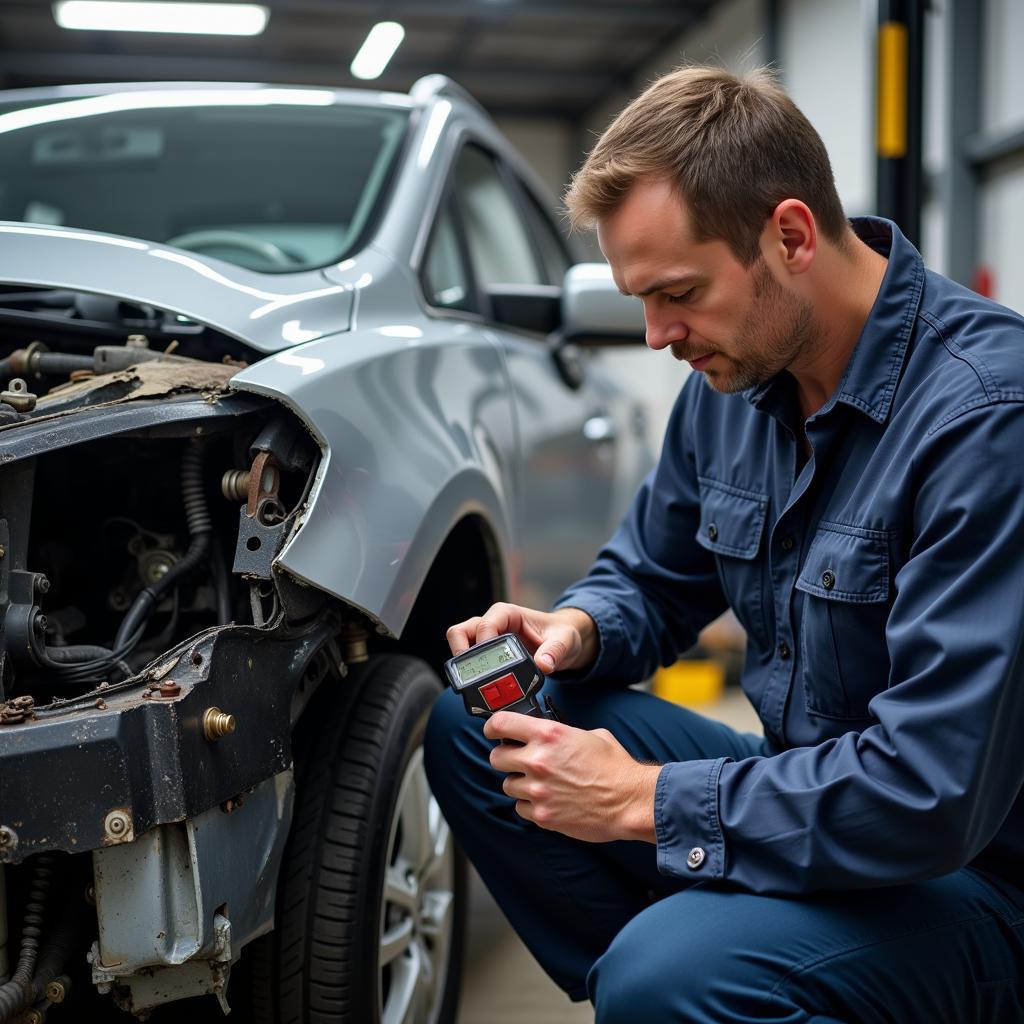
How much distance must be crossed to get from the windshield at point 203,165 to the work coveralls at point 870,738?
1.14 m

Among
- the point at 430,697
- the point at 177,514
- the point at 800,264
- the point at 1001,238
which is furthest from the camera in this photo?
the point at 1001,238

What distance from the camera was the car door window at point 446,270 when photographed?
2174 mm

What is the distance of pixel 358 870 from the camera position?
153cm

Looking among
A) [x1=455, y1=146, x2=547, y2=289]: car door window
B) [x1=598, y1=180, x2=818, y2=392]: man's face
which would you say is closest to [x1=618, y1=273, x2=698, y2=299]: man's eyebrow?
[x1=598, y1=180, x2=818, y2=392]: man's face

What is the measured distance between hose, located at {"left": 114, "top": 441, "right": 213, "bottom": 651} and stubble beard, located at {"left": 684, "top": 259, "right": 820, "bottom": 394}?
660mm

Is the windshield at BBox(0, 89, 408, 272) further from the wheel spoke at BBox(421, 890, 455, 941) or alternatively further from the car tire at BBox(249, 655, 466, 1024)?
the wheel spoke at BBox(421, 890, 455, 941)

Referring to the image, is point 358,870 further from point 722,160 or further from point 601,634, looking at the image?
point 722,160

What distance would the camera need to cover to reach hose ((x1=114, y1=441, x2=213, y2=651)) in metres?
1.45

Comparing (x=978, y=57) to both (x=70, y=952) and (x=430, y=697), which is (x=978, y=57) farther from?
(x=70, y=952)

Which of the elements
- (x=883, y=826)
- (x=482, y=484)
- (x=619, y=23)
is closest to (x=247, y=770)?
(x=883, y=826)

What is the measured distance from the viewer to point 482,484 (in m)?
1.94

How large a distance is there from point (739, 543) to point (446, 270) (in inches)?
38.5

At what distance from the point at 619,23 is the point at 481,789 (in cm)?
938

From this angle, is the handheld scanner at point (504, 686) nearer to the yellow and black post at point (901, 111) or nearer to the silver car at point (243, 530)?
the silver car at point (243, 530)
